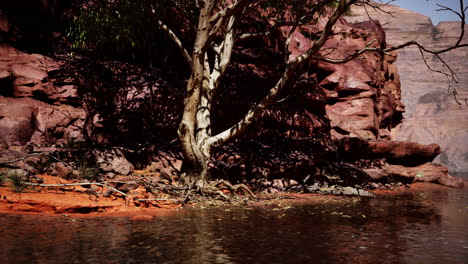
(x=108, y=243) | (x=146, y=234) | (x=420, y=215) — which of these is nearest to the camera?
(x=108, y=243)

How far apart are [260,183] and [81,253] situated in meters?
7.64

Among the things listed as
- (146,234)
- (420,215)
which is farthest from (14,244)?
(420,215)

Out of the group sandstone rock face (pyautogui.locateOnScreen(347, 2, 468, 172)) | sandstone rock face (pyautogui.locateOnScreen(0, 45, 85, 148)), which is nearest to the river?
sandstone rock face (pyautogui.locateOnScreen(0, 45, 85, 148))

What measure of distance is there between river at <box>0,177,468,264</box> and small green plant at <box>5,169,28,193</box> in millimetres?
1056

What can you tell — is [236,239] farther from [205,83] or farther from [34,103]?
[34,103]

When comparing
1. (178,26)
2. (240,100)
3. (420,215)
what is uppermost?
(178,26)

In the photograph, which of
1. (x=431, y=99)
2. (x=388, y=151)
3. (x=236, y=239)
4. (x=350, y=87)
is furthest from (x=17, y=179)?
(x=431, y=99)

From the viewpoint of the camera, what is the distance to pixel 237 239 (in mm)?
4238

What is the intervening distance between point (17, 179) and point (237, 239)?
14.4ft

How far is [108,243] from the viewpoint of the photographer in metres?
3.90

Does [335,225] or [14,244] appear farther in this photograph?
[335,225]

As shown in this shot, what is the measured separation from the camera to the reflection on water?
3.40 meters

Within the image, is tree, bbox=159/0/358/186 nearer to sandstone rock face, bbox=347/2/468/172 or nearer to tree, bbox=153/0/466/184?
tree, bbox=153/0/466/184

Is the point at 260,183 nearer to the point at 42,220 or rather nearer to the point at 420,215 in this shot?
the point at 420,215
